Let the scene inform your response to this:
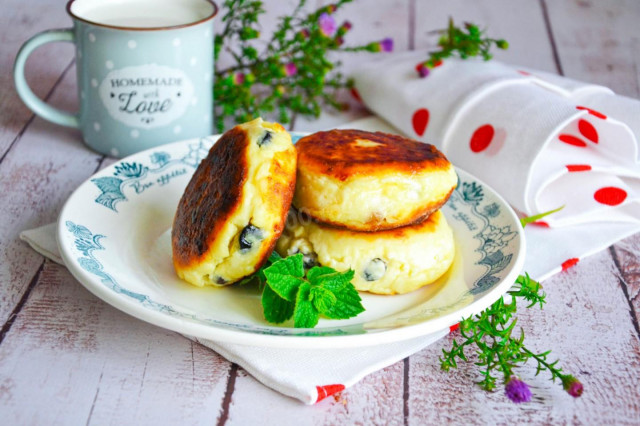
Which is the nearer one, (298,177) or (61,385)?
(61,385)

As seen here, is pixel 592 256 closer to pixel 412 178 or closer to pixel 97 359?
pixel 412 178

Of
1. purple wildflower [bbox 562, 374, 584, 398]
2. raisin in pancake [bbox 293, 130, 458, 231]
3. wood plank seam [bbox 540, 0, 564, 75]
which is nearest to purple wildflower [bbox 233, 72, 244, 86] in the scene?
raisin in pancake [bbox 293, 130, 458, 231]

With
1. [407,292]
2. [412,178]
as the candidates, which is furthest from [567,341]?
[412,178]

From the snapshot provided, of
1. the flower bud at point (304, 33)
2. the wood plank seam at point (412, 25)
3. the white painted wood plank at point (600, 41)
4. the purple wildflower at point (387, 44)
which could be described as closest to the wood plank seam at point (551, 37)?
the white painted wood plank at point (600, 41)

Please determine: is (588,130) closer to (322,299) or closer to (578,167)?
(578,167)

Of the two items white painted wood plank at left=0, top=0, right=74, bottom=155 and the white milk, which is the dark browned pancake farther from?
white painted wood plank at left=0, top=0, right=74, bottom=155

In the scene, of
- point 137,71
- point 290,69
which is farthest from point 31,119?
point 290,69
